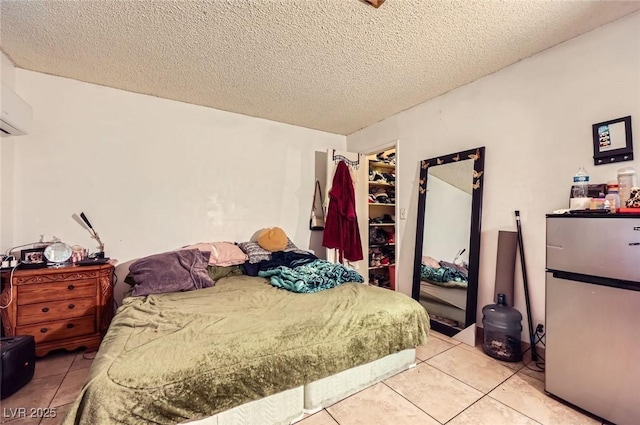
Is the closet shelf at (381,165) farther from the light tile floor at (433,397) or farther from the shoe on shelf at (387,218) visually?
the light tile floor at (433,397)

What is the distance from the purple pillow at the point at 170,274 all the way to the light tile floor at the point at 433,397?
2.38 ft

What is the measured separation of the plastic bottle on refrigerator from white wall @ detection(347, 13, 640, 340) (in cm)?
12

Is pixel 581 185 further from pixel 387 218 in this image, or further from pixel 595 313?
pixel 387 218

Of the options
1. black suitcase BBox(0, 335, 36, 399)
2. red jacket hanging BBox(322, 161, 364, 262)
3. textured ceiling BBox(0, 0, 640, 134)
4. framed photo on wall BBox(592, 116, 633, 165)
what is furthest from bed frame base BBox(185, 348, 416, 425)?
textured ceiling BBox(0, 0, 640, 134)

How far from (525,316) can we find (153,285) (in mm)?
3092

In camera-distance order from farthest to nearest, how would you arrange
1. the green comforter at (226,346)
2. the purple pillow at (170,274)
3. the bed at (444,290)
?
the bed at (444,290) < the purple pillow at (170,274) < the green comforter at (226,346)

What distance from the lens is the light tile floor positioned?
1515 mm

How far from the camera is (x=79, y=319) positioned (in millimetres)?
2252

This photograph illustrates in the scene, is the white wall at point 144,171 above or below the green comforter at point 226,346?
above

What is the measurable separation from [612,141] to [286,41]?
7.68 ft

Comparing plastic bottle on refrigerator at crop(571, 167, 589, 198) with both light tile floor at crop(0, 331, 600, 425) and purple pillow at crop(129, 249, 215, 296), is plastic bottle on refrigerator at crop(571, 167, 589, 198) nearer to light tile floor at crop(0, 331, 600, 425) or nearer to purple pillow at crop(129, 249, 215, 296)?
light tile floor at crop(0, 331, 600, 425)

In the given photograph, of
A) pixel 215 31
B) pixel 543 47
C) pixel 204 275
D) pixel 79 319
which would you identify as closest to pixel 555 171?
pixel 543 47

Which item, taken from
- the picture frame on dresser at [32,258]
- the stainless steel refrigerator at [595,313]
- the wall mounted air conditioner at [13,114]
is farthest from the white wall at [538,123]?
the picture frame on dresser at [32,258]

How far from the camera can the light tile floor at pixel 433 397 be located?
1.51 meters
